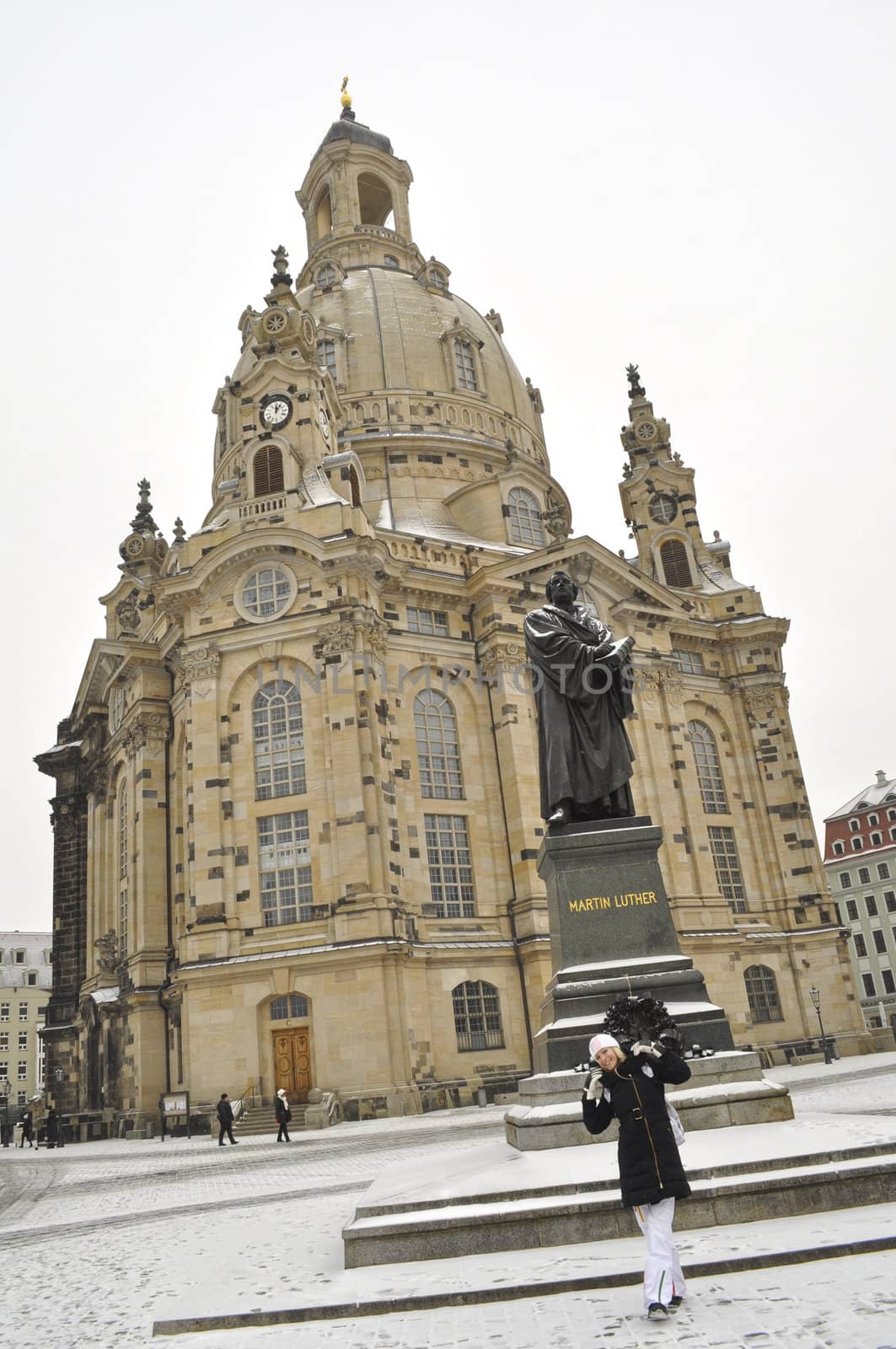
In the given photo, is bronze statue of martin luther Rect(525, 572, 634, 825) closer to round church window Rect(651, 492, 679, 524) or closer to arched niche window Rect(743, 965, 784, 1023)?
arched niche window Rect(743, 965, 784, 1023)

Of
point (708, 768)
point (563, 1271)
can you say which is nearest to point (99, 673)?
point (708, 768)

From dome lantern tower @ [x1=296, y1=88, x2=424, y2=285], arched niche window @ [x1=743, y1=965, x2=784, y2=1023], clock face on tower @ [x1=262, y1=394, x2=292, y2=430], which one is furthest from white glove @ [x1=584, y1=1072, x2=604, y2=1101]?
dome lantern tower @ [x1=296, y1=88, x2=424, y2=285]

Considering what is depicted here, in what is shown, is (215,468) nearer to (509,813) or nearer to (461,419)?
(461,419)

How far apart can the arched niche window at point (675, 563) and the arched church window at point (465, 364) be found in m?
12.8

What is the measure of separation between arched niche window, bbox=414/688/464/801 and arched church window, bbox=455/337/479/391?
21.1 meters

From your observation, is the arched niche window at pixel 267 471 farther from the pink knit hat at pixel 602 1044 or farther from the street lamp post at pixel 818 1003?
the pink knit hat at pixel 602 1044

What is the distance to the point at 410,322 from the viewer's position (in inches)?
2211

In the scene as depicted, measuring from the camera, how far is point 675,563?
180 feet

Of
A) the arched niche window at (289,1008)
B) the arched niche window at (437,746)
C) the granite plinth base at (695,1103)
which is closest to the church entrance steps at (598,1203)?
the granite plinth base at (695,1103)

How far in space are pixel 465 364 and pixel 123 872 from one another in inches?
1190

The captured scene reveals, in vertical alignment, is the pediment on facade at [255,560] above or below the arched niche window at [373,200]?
below

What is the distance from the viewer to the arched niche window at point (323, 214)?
69.1m

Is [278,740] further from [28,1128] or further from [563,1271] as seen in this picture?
[563,1271]

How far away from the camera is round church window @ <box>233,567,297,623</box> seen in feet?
128
